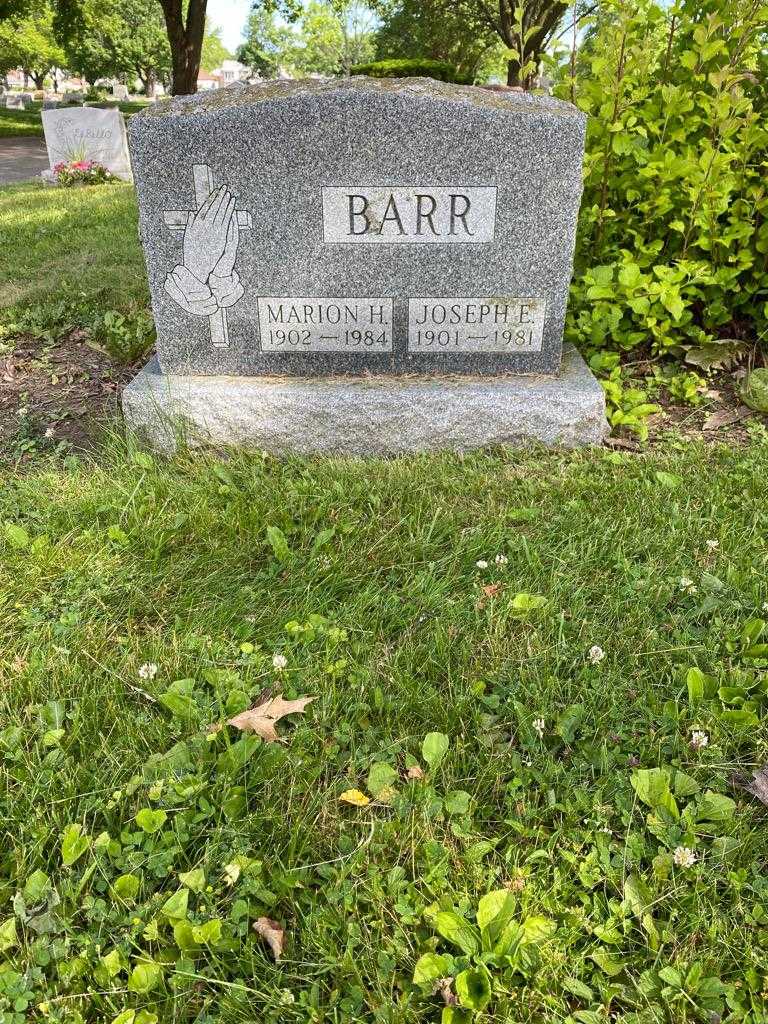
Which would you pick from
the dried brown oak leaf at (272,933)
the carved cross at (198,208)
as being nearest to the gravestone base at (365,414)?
the carved cross at (198,208)

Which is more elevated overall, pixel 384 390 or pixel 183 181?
pixel 183 181

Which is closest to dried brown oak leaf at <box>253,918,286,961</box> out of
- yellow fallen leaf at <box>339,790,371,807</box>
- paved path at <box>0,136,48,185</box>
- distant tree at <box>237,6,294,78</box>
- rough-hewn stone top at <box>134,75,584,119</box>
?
yellow fallen leaf at <box>339,790,371,807</box>

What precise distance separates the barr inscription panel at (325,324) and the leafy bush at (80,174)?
8686 millimetres

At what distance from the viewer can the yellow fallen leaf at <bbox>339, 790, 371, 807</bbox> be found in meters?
1.64

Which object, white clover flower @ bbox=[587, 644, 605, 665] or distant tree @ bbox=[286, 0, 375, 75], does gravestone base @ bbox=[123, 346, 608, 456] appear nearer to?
white clover flower @ bbox=[587, 644, 605, 665]

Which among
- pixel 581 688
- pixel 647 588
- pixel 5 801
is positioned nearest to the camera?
pixel 5 801

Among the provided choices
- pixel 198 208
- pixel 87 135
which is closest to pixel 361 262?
pixel 198 208

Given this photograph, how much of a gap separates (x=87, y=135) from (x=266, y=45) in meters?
70.9

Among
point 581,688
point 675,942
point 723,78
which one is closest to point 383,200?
point 723,78

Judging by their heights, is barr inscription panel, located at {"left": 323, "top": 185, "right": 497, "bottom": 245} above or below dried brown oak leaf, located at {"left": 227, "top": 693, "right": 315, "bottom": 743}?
above

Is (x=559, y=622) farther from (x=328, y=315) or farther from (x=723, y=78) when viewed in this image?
(x=723, y=78)

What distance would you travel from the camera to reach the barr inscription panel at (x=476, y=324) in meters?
3.13

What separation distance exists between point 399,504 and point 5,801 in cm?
150

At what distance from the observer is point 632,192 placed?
11.4ft
